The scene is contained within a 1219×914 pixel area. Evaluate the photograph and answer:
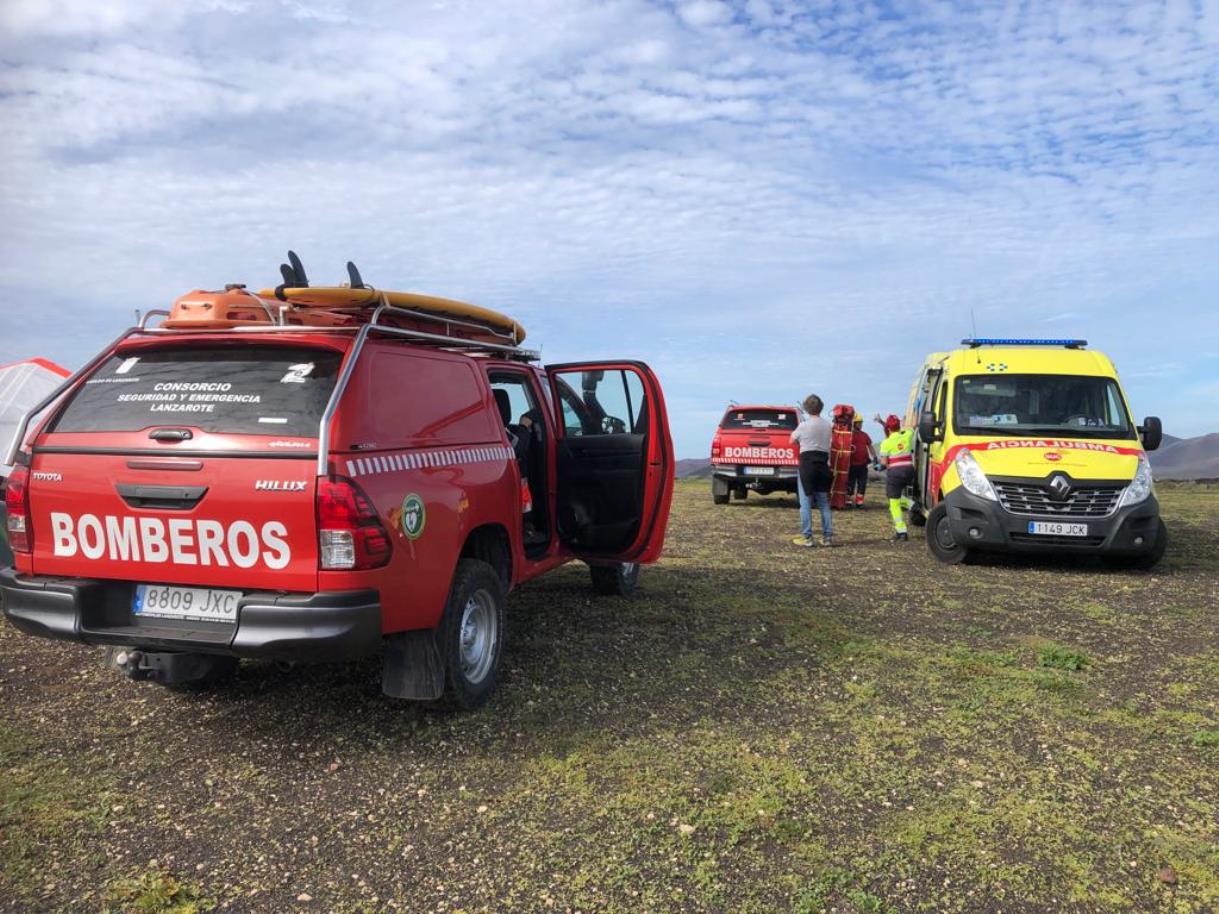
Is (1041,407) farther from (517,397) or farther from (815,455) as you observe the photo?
(517,397)

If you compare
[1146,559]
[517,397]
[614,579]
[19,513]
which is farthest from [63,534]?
[1146,559]

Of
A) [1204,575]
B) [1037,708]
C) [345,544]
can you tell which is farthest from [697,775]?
[1204,575]

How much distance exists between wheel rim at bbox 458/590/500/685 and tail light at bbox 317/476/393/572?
0.97 metres

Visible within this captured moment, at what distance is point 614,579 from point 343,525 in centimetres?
392

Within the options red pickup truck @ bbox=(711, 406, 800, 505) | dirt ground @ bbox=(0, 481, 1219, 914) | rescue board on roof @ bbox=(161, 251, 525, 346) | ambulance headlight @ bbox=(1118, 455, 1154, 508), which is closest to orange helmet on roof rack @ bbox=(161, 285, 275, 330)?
rescue board on roof @ bbox=(161, 251, 525, 346)

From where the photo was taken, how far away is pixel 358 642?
3732mm

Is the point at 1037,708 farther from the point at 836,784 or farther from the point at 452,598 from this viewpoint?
the point at 452,598

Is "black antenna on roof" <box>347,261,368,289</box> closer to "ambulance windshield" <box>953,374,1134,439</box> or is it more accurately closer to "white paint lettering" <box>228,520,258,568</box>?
"white paint lettering" <box>228,520,258,568</box>

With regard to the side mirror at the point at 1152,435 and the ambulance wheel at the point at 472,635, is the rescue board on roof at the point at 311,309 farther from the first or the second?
the side mirror at the point at 1152,435

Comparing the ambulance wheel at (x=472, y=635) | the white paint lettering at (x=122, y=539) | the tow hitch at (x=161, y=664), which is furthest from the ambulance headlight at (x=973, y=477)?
the white paint lettering at (x=122, y=539)

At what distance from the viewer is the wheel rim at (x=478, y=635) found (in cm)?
468

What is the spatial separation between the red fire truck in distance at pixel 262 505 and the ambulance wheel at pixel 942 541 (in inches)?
243

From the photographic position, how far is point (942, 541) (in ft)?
31.4

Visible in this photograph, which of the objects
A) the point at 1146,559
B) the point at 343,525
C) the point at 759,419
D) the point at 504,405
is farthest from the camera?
the point at 759,419
